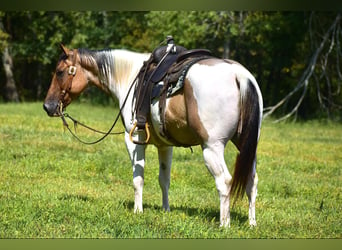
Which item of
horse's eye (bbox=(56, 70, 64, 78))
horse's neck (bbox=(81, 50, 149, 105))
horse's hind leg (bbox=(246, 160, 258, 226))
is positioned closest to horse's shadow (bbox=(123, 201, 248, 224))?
horse's hind leg (bbox=(246, 160, 258, 226))

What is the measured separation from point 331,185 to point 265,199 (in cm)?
186

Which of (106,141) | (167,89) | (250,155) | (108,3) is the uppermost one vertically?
(108,3)

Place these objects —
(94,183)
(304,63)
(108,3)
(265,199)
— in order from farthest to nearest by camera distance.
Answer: (304,63)
(94,183)
(265,199)
(108,3)

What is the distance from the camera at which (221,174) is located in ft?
19.8

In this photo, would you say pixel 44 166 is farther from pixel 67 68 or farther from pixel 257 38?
pixel 257 38

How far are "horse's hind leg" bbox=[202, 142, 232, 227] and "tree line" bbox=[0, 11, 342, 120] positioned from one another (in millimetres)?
16152

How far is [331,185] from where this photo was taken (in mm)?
9859

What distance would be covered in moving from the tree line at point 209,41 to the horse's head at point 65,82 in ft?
49.6

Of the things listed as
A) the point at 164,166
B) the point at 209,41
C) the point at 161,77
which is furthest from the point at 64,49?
the point at 209,41

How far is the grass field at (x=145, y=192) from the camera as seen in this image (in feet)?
19.7

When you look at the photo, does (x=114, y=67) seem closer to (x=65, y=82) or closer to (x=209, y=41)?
(x=65, y=82)

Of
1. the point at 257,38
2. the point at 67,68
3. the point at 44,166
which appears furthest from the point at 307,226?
the point at 257,38

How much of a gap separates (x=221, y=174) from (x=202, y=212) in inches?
44.5

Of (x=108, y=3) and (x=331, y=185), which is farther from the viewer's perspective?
(x=331, y=185)
